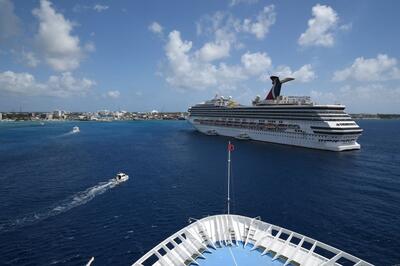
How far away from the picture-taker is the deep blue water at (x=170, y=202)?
2791 centimetres

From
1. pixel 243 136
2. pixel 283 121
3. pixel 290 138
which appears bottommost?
pixel 243 136

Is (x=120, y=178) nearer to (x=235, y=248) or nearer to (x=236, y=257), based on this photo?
(x=235, y=248)

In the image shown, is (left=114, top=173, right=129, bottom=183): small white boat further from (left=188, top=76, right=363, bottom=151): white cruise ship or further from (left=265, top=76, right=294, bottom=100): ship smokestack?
(left=265, top=76, right=294, bottom=100): ship smokestack

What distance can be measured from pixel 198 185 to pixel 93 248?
23525 mm

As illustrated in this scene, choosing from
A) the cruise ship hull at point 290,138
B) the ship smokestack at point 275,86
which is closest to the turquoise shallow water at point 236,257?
the cruise ship hull at point 290,138

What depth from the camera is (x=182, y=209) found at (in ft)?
122

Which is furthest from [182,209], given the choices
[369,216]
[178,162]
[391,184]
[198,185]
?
[391,184]

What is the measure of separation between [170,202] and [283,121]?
67.0 m

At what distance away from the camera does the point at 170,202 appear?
39.8 m

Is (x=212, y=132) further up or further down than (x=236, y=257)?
further up

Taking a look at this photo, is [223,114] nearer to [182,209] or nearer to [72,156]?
[72,156]

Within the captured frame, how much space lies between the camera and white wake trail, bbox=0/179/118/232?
106ft

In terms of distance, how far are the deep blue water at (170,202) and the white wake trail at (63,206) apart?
4.9 inches

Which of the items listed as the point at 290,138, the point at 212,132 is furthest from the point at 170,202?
the point at 212,132
